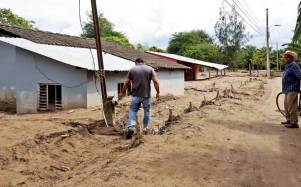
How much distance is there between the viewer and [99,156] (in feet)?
27.6

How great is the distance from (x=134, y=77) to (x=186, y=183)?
4341 mm

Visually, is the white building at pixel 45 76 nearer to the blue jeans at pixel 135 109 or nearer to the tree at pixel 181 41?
the blue jeans at pixel 135 109

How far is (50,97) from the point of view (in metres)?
18.4

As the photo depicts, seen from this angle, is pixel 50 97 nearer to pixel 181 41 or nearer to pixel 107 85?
pixel 107 85

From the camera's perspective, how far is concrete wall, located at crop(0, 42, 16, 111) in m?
19.5

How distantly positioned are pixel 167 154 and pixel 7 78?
15081 mm

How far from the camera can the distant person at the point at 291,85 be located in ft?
30.8

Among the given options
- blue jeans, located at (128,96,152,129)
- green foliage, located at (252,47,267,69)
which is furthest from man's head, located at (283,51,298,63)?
green foliage, located at (252,47,267,69)

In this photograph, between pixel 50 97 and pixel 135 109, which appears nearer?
pixel 135 109

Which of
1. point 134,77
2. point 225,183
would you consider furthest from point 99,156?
point 225,183

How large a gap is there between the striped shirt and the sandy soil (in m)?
0.97

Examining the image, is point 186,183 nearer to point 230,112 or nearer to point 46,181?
point 46,181

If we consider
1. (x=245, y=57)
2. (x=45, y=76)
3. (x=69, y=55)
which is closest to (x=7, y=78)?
(x=45, y=76)

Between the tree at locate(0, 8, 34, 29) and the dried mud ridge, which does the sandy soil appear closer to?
the dried mud ridge
